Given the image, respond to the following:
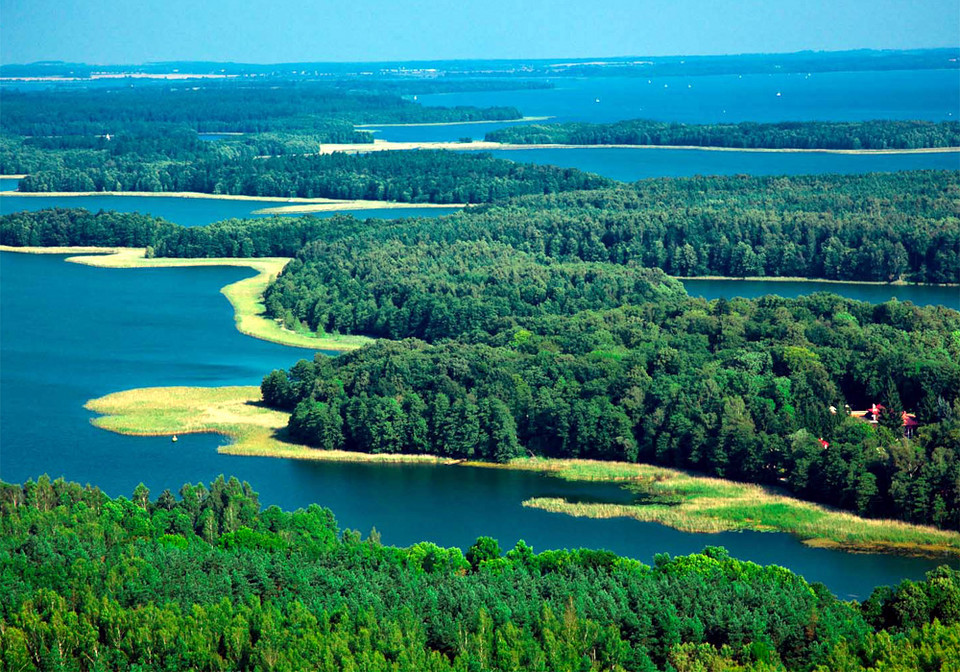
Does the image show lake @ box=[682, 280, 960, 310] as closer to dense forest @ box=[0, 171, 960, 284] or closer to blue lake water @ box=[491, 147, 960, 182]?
dense forest @ box=[0, 171, 960, 284]

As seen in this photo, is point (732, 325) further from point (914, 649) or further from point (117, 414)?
point (914, 649)

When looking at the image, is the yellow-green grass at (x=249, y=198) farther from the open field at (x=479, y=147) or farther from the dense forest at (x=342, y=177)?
the open field at (x=479, y=147)

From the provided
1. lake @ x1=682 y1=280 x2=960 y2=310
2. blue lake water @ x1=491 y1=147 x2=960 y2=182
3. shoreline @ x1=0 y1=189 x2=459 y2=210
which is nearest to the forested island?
lake @ x1=682 y1=280 x2=960 y2=310

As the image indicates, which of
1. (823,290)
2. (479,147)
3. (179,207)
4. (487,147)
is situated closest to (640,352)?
(823,290)

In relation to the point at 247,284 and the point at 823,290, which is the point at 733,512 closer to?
the point at 823,290

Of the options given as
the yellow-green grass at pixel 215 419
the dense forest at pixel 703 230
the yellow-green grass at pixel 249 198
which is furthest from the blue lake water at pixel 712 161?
the yellow-green grass at pixel 215 419

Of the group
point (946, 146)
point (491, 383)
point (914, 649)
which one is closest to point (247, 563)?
point (914, 649)
